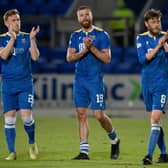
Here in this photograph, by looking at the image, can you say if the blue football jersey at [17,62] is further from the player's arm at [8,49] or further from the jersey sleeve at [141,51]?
the jersey sleeve at [141,51]

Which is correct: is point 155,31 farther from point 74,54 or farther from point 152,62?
point 74,54

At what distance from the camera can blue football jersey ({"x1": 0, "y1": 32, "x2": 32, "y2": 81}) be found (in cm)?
1145

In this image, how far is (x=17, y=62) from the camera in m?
11.5

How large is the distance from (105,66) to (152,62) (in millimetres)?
9353

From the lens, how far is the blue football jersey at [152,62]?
1088 centimetres

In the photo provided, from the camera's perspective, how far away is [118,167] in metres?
10.2

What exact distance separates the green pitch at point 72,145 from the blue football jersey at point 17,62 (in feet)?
3.87

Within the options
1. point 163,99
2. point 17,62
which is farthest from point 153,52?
point 17,62

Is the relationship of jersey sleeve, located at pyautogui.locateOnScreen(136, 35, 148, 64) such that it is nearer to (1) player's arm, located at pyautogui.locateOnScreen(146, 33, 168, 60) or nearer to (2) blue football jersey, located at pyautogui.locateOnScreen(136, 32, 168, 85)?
(2) blue football jersey, located at pyautogui.locateOnScreen(136, 32, 168, 85)

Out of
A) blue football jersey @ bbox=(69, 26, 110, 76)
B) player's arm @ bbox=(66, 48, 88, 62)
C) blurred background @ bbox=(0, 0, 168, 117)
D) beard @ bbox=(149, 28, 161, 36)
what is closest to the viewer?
beard @ bbox=(149, 28, 161, 36)

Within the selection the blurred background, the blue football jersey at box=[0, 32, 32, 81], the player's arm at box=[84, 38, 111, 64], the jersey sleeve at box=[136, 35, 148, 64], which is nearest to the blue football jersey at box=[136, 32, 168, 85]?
the jersey sleeve at box=[136, 35, 148, 64]

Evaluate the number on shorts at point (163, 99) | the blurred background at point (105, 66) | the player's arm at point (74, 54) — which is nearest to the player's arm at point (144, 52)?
the number on shorts at point (163, 99)

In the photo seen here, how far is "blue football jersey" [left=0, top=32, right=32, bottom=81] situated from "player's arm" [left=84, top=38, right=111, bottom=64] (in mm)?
914

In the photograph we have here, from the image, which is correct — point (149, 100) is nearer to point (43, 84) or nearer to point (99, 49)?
point (99, 49)
